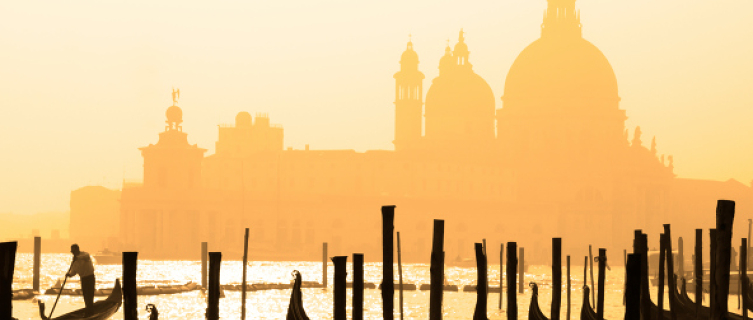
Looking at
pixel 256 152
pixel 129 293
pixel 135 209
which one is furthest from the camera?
pixel 256 152

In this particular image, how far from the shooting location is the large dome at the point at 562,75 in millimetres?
101312

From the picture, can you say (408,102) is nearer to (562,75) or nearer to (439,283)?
(562,75)

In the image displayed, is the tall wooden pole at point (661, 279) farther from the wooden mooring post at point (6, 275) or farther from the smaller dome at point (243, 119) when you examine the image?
the smaller dome at point (243, 119)

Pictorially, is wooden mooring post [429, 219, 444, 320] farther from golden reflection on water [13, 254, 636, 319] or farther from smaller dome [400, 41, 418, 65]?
smaller dome [400, 41, 418, 65]

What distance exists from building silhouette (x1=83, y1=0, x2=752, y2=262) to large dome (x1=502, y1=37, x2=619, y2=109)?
9 centimetres

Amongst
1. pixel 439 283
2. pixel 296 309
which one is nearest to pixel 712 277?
pixel 439 283

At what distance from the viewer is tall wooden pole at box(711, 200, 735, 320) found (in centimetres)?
1945

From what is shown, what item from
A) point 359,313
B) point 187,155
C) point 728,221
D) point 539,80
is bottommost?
point 359,313

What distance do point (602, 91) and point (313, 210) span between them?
79.9 feet

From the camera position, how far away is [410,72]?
330 ft

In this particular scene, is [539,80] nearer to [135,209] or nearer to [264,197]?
[264,197]

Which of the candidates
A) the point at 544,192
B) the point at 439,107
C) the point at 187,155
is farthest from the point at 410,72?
the point at 187,155

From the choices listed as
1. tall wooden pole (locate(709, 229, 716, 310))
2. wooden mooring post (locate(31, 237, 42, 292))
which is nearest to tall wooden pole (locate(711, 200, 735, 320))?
tall wooden pole (locate(709, 229, 716, 310))

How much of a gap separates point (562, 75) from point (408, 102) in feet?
33.5
